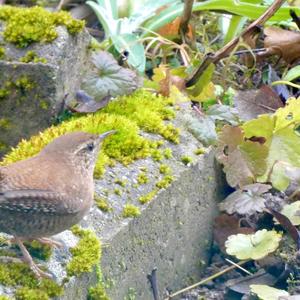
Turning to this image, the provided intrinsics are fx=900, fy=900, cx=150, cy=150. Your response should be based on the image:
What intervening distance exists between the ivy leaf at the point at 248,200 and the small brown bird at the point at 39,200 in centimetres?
97

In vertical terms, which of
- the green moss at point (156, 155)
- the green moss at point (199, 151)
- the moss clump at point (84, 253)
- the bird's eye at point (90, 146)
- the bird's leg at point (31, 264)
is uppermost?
the bird's eye at point (90, 146)

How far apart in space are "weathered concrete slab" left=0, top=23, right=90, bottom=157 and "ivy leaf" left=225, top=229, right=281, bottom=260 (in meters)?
1.14

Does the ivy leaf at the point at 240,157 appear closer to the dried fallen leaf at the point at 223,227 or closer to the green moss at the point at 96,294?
the dried fallen leaf at the point at 223,227

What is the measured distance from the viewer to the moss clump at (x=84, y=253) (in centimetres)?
325

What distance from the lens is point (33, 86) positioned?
4.40 m

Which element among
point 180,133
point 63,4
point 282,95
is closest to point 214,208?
point 180,133

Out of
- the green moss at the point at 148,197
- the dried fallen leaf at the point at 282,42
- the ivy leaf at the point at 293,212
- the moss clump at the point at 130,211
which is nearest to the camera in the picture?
the moss clump at the point at 130,211

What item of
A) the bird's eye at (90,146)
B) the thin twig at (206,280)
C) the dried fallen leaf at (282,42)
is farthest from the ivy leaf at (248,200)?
the dried fallen leaf at (282,42)

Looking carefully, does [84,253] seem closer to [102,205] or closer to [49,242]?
[49,242]

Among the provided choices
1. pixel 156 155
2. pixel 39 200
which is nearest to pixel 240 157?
pixel 156 155

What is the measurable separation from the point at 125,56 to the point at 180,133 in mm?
748

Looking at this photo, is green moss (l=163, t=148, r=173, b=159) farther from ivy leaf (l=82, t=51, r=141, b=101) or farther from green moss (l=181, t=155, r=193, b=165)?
ivy leaf (l=82, t=51, r=141, b=101)

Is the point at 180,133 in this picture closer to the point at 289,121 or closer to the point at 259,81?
the point at 289,121

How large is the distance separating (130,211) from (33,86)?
1.04m
